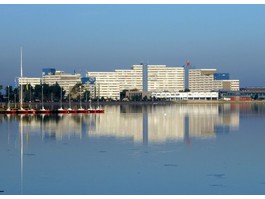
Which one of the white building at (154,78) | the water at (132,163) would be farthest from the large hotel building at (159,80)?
the water at (132,163)

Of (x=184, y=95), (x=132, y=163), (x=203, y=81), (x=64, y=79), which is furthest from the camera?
(x=203, y=81)

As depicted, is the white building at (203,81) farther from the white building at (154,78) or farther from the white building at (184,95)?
the white building at (184,95)

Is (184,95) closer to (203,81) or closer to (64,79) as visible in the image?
(203,81)

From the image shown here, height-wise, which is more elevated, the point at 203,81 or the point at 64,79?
the point at 64,79

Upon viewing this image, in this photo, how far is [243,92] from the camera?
157875mm

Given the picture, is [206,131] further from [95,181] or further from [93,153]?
[95,181]

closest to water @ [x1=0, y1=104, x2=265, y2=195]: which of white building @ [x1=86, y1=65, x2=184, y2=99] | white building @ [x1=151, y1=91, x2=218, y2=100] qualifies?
white building @ [x1=151, y1=91, x2=218, y2=100]

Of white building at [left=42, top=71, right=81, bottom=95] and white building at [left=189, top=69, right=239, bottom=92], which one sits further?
white building at [left=189, top=69, right=239, bottom=92]

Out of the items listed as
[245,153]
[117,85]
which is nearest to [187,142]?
[245,153]

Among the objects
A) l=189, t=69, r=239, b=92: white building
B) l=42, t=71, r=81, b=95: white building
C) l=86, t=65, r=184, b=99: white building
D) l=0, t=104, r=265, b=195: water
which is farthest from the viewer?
l=189, t=69, r=239, b=92: white building

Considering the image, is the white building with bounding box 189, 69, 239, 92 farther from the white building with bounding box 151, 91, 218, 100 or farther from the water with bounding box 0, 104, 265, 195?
the water with bounding box 0, 104, 265, 195

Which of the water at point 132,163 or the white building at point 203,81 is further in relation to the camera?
the white building at point 203,81

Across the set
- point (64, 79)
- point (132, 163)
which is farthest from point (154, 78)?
point (132, 163)
